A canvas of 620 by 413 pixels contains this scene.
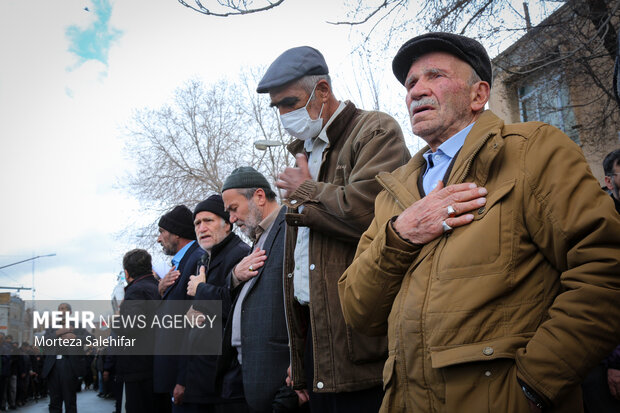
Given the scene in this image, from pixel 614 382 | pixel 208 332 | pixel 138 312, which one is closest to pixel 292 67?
pixel 208 332

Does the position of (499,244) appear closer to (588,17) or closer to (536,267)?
(536,267)

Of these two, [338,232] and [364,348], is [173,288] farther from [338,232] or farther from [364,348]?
[364,348]

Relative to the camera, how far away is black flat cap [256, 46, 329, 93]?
3512 millimetres

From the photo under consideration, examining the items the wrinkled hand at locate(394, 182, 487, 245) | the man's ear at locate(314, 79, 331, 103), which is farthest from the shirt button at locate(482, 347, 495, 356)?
the man's ear at locate(314, 79, 331, 103)

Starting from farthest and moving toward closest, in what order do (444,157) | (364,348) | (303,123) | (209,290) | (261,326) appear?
1. (209,290)
2. (261,326)
3. (303,123)
4. (364,348)
5. (444,157)

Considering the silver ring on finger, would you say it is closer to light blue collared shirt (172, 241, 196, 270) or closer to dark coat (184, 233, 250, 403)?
dark coat (184, 233, 250, 403)

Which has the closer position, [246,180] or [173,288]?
[246,180]

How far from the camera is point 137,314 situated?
663cm

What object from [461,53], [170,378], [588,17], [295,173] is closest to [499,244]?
[461,53]

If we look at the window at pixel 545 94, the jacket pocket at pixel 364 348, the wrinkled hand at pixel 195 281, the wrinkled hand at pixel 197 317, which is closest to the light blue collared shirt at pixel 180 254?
the wrinkled hand at pixel 195 281

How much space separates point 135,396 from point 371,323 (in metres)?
4.70

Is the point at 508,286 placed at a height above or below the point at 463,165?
below

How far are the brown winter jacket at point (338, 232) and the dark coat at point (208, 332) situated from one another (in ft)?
3.97

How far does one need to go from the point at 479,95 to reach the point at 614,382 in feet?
6.50
